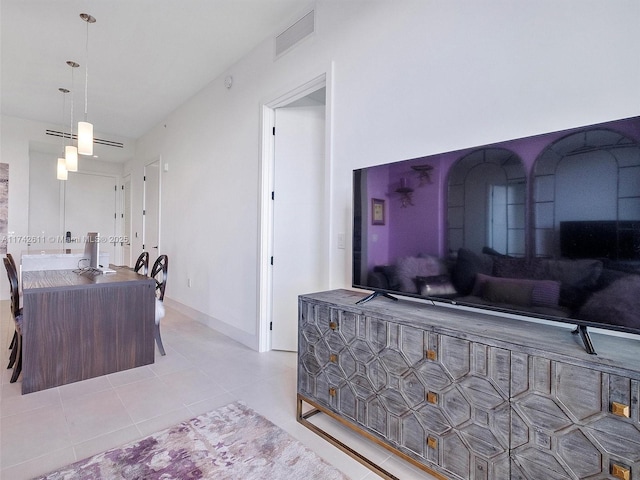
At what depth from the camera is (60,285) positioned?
2652 mm

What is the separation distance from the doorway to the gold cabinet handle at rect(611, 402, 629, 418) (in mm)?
2495

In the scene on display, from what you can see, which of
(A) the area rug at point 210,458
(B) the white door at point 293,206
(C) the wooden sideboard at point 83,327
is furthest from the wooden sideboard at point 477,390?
(C) the wooden sideboard at point 83,327

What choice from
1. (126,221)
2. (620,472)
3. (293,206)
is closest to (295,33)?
(293,206)

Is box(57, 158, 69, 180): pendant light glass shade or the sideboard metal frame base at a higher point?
box(57, 158, 69, 180): pendant light glass shade

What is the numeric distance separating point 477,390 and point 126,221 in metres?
7.56

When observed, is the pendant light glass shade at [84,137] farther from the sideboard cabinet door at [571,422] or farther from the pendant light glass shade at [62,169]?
the sideboard cabinet door at [571,422]

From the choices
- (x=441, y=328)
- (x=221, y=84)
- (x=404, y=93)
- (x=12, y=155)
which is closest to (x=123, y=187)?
(x=12, y=155)

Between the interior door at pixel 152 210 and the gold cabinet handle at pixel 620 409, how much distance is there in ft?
19.3

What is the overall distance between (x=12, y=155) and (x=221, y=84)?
4086 millimetres

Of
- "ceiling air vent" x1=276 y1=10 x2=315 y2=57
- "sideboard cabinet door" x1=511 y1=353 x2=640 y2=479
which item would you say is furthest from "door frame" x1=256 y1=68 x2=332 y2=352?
"sideboard cabinet door" x1=511 y1=353 x2=640 y2=479

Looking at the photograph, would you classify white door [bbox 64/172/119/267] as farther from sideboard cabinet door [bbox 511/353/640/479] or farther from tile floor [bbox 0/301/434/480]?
sideboard cabinet door [bbox 511/353/640/479]

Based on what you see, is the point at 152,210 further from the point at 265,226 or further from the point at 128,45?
the point at 265,226

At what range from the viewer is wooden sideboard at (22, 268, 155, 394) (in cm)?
249

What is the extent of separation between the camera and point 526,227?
137 centimetres
